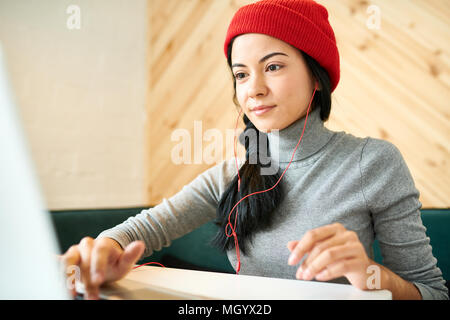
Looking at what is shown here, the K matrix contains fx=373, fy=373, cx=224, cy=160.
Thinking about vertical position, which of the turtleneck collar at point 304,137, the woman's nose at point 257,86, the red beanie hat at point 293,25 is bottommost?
the turtleneck collar at point 304,137

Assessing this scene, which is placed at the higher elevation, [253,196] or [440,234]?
[253,196]

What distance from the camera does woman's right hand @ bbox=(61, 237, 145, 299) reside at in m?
0.55

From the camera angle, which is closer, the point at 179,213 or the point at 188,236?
the point at 179,213

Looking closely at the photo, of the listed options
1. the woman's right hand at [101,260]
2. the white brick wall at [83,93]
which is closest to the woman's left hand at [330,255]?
the woman's right hand at [101,260]

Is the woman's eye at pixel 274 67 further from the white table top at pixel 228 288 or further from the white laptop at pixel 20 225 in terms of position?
the white laptop at pixel 20 225

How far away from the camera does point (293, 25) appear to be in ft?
2.67

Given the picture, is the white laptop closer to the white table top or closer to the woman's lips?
the white table top

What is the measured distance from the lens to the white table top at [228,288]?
505mm

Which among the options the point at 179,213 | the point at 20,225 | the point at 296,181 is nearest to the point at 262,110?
the point at 296,181

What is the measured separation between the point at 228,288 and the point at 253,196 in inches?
14.3

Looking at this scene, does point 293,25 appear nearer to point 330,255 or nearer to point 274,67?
point 274,67

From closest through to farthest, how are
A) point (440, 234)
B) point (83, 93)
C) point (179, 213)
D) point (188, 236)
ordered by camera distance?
point (179, 213) → point (440, 234) → point (188, 236) → point (83, 93)

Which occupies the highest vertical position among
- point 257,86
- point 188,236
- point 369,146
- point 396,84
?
point 396,84
